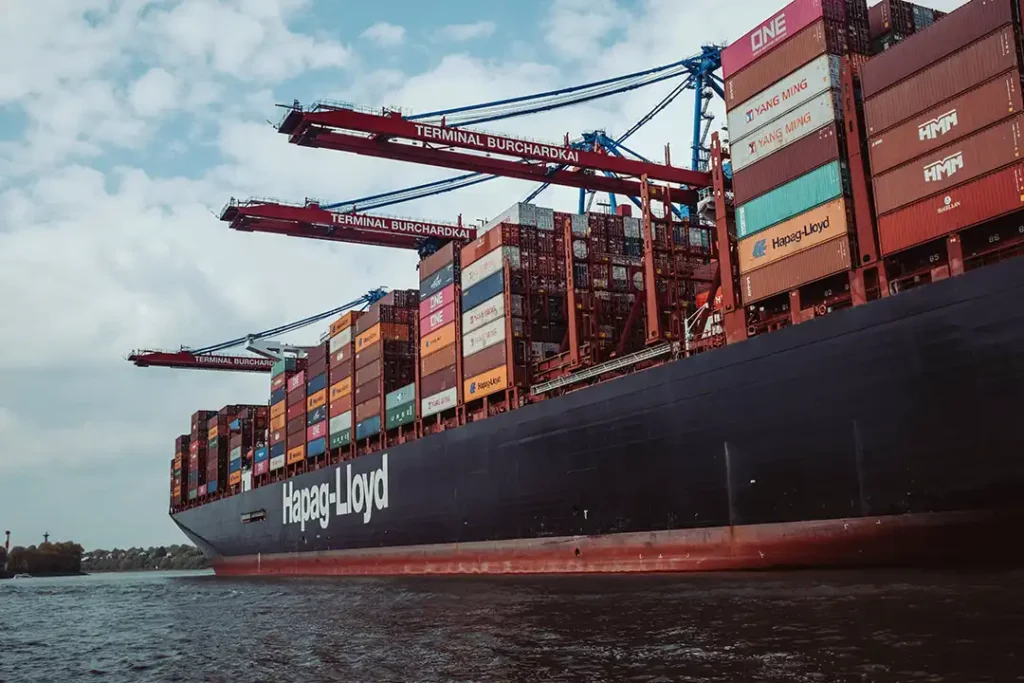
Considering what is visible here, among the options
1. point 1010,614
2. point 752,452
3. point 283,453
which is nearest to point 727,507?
point 752,452

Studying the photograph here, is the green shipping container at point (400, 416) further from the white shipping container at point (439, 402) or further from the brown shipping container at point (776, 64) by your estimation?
the brown shipping container at point (776, 64)

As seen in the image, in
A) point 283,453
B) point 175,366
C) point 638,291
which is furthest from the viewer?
point 175,366

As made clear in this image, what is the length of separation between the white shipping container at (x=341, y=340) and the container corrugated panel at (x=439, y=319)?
314 inches

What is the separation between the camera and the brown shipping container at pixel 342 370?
4312cm

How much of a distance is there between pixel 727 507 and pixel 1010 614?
32.4 feet

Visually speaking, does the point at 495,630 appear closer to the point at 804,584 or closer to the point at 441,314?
the point at 804,584

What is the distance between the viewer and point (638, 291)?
31734 millimetres

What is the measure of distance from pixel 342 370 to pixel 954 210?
32667mm

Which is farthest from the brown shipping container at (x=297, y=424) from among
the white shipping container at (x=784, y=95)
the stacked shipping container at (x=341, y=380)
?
the white shipping container at (x=784, y=95)

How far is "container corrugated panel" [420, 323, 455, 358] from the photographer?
34188 millimetres

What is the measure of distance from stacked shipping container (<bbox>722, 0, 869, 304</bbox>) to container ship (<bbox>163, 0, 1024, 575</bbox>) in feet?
0.22

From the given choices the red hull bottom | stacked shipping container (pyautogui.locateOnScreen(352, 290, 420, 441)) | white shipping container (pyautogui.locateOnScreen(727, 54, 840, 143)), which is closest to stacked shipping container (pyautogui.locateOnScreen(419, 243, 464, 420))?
stacked shipping container (pyautogui.locateOnScreen(352, 290, 420, 441))

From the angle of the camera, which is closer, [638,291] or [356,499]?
[638,291]

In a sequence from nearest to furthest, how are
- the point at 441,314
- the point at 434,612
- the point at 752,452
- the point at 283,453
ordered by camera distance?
the point at 434,612
the point at 752,452
the point at 441,314
the point at 283,453
